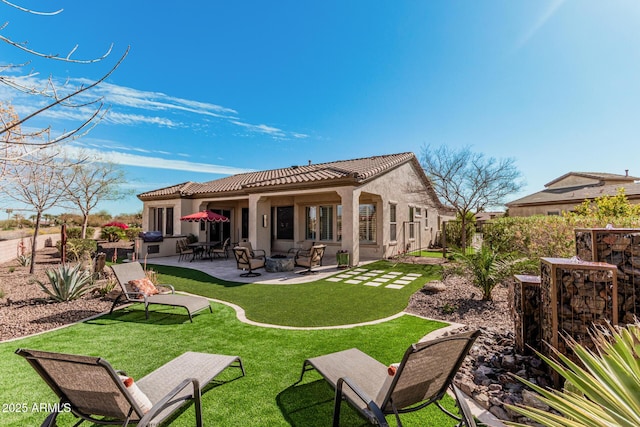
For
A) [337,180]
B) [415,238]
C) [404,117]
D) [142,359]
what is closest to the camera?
[142,359]

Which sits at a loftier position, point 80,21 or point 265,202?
point 80,21

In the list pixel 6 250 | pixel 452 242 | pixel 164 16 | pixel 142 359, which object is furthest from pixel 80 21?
pixel 452 242

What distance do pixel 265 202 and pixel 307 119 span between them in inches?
291

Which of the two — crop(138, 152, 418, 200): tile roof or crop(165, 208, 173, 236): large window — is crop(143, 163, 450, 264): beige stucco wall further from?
crop(165, 208, 173, 236): large window

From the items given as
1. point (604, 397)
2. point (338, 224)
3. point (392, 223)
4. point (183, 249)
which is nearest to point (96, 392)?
point (604, 397)

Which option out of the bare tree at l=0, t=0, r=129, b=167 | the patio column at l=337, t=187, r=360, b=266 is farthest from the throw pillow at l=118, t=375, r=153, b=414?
the patio column at l=337, t=187, r=360, b=266

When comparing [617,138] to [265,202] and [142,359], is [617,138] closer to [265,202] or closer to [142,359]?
Result: [265,202]

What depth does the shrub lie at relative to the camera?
24.0 metres

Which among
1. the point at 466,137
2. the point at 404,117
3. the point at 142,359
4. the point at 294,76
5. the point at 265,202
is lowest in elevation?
the point at 142,359

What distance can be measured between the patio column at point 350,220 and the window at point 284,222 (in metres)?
5.53

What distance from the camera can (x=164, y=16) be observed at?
356 inches

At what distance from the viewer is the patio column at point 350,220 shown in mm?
12492

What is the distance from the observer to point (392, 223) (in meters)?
16.3

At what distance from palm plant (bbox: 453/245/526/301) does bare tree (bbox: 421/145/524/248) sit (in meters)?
9.40
